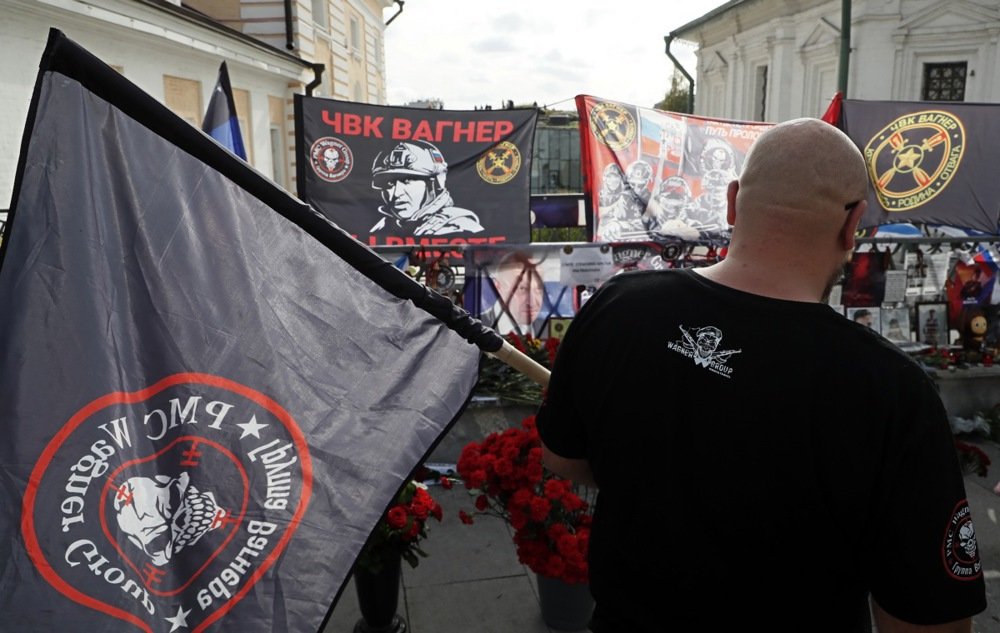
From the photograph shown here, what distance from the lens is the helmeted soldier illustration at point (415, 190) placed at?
260 inches

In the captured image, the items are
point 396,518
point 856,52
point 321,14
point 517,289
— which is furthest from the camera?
point 321,14

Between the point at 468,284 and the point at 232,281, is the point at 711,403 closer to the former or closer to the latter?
the point at 232,281

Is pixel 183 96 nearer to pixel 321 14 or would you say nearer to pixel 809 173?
pixel 321 14

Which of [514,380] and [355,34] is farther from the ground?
[355,34]

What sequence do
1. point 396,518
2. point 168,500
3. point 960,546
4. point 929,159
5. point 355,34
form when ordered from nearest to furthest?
1. point 960,546
2. point 168,500
3. point 396,518
4. point 929,159
5. point 355,34

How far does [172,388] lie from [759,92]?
30280 millimetres

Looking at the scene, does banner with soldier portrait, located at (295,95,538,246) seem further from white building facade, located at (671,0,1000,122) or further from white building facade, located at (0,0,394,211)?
white building facade, located at (671,0,1000,122)

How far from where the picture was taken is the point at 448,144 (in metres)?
6.75

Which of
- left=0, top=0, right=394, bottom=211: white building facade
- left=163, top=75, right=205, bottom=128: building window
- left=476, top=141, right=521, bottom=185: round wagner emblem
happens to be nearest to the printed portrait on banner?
left=476, top=141, right=521, bottom=185: round wagner emblem

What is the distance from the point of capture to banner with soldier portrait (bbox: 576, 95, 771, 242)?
6.68m

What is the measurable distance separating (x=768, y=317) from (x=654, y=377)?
28 cm

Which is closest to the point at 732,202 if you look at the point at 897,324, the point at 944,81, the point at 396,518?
the point at 396,518

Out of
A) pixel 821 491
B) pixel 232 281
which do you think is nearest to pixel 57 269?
pixel 232 281

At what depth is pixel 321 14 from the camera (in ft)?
83.9
